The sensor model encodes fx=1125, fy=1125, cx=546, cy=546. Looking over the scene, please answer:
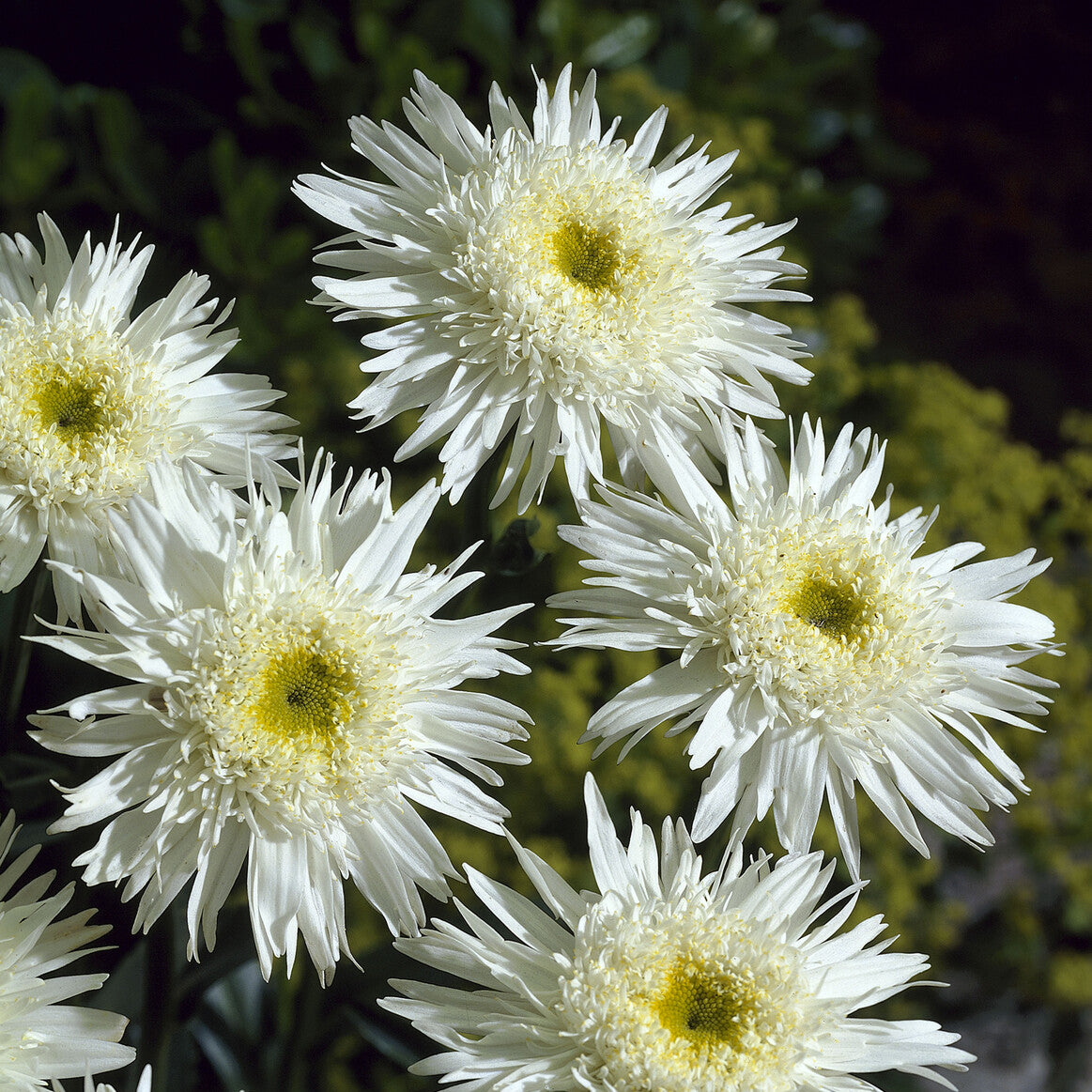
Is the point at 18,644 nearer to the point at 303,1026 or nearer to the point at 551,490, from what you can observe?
the point at 303,1026

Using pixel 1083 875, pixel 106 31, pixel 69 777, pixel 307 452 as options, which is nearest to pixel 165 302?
pixel 69 777

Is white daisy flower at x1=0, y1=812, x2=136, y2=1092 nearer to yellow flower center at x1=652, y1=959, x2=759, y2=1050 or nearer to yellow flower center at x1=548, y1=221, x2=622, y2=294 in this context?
yellow flower center at x1=652, y1=959, x2=759, y2=1050

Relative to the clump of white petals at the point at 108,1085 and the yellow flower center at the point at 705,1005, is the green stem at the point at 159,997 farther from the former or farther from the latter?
the yellow flower center at the point at 705,1005

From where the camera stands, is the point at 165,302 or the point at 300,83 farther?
the point at 300,83

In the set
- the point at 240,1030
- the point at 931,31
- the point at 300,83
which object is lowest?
the point at 240,1030

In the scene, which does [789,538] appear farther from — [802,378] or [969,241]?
[969,241]

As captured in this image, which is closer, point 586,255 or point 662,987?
point 662,987

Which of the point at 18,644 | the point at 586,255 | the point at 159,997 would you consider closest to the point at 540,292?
the point at 586,255

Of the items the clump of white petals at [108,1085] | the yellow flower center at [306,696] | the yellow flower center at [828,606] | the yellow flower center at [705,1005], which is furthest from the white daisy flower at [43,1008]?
the yellow flower center at [828,606]
